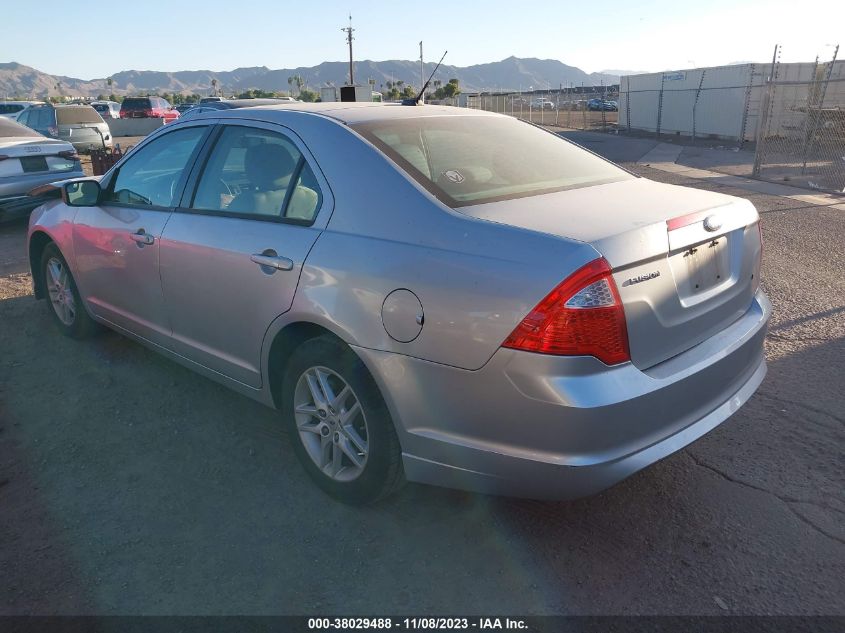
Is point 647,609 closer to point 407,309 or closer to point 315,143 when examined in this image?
point 407,309

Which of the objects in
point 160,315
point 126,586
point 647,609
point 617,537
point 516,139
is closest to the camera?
point 647,609

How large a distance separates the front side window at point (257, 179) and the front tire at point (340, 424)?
65 centimetres

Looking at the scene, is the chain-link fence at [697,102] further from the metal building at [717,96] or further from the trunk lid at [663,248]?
the trunk lid at [663,248]

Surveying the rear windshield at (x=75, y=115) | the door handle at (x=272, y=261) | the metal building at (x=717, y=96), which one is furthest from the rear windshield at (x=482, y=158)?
the rear windshield at (x=75, y=115)

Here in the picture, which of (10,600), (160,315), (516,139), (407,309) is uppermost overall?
(516,139)

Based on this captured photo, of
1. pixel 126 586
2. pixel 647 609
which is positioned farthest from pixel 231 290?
pixel 647 609

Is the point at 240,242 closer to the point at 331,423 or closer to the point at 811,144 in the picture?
the point at 331,423

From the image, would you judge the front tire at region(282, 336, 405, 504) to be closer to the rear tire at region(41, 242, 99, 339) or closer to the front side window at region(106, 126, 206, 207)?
the front side window at region(106, 126, 206, 207)

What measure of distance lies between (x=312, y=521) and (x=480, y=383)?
1126 millimetres

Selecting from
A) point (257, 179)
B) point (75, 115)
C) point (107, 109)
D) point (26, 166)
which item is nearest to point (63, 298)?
point (257, 179)

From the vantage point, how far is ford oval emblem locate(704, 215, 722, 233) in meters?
2.78

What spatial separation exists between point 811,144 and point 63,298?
575 inches

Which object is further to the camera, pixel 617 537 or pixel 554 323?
pixel 617 537

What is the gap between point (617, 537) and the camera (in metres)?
2.92
